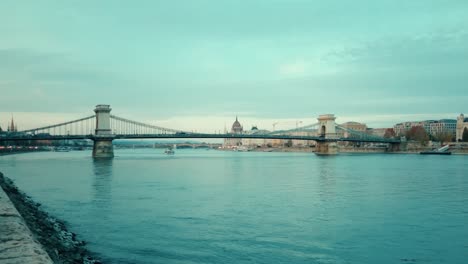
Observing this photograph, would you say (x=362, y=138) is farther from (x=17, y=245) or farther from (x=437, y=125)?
(x=17, y=245)

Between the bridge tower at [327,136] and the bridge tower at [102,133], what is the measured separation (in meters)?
35.7

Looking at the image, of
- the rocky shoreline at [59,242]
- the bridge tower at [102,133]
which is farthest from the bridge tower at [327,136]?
the rocky shoreline at [59,242]

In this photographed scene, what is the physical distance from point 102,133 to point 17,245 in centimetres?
5407

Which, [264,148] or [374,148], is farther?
[264,148]

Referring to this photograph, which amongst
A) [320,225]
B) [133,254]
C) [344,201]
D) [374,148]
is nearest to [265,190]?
[344,201]

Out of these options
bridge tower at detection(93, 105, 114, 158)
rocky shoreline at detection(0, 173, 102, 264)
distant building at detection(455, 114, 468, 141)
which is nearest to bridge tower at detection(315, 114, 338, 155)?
bridge tower at detection(93, 105, 114, 158)

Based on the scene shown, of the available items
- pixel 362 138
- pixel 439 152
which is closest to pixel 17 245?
pixel 439 152

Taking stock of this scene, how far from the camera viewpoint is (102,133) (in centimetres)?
5975

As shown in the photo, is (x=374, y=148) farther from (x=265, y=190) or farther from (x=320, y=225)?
(x=320, y=225)

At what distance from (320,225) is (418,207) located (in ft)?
15.8

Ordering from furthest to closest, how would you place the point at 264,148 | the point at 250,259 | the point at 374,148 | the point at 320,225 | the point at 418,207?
the point at 264,148, the point at 374,148, the point at 418,207, the point at 320,225, the point at 250,259

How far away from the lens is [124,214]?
14.5 m

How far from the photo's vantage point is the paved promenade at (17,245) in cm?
650

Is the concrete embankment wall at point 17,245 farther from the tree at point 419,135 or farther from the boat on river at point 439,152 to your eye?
the tree at point 419,135
